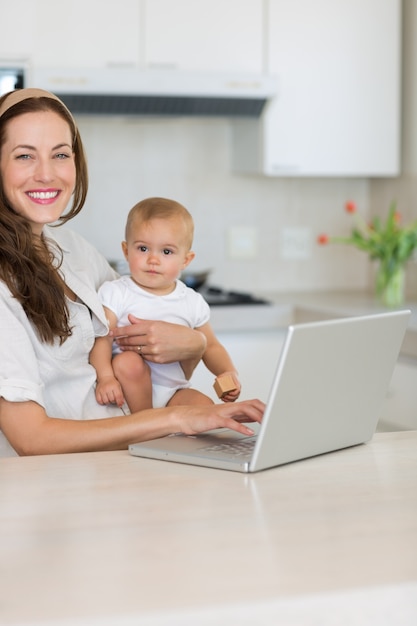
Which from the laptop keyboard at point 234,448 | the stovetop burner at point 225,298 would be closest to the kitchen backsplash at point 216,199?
the stovetop burner at point 225,298

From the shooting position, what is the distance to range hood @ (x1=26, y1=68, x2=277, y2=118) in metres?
3.40

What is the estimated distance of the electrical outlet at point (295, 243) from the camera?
4184 millimetres

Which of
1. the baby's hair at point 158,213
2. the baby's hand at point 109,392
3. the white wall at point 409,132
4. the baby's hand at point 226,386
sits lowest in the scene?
the baby's hand at point 109,392

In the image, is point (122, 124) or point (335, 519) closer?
point (335, 519)

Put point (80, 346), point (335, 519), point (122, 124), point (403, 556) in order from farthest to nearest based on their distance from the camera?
point (122, 124) < point (80, 346) < point (335, 519) < point (403, 556)

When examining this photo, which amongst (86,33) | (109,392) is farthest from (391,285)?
(109,392)

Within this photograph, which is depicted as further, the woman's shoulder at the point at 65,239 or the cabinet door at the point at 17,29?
the cabinet door at the point at 17,29

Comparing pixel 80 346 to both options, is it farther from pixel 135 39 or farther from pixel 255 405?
pixel 135 39

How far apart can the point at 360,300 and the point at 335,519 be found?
2.70 m

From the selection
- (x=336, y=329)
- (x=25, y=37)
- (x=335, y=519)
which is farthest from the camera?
(x=25, y=37)

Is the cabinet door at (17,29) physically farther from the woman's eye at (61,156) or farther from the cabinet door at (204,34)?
the woman's eye at (61,156)

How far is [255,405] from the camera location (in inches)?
61.4

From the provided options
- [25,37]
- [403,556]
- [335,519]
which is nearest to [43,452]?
[335,519]

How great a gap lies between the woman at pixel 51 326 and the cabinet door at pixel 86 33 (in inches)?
63.6
